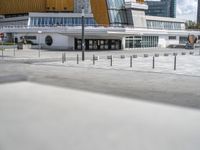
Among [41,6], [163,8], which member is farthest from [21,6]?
[163,8]

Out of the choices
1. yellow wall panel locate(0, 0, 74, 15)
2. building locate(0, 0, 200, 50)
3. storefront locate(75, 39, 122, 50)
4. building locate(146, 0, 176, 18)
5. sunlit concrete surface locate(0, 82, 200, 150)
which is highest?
building locate(146, 0, 176, 18)

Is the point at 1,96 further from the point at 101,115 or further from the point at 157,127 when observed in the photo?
the point at 157,127

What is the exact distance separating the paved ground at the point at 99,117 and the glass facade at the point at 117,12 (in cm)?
6277

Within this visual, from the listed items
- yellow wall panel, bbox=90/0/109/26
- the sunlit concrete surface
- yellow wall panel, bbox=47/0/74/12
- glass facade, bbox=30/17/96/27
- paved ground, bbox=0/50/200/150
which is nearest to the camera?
the sunlit concrete surface

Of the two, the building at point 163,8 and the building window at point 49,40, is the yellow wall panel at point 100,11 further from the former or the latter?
the building at point 163,8

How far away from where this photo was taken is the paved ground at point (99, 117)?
25.5 feet

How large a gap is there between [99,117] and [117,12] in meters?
72.0

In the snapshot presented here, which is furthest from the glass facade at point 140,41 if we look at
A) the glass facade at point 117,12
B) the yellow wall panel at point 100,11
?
the yellow wall panel at point 100,11

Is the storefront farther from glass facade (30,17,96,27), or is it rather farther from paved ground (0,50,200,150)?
paved ground (0,50,200,150)

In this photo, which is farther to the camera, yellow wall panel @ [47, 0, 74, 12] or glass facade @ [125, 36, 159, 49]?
yellow wall panel @ [47, 0, 74, 12]

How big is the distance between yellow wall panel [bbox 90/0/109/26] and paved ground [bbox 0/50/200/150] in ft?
205

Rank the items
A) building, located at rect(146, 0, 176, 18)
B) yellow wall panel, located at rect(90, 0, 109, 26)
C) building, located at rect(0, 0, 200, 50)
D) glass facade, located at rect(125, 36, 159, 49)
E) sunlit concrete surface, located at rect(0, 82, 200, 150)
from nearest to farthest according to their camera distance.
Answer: sunlit concrete surface, located at rect(0, 82, 200, 150) → building, located at rect(0, 0, 200, 50) → glass facade, located at rect(125, 36, 159, 49) → yellow wall panel, located at rect(90, 0, 109, 26) → building, located at rect(146, 0, 176, 18)

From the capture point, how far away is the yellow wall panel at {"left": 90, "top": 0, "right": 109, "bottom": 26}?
77688mm

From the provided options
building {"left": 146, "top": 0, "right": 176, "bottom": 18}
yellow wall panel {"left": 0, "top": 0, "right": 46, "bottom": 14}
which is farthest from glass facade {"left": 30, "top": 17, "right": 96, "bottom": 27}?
A: building {"left": 146, "top": 0, "right": 176, "bottom": 18}
